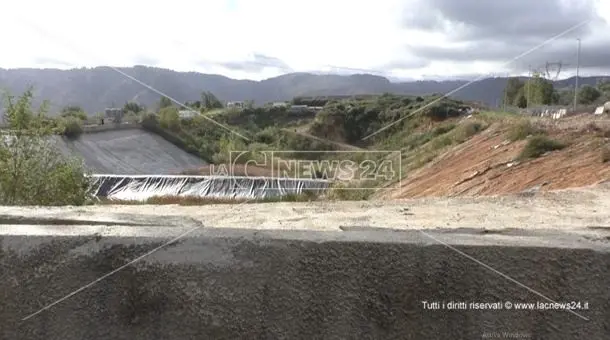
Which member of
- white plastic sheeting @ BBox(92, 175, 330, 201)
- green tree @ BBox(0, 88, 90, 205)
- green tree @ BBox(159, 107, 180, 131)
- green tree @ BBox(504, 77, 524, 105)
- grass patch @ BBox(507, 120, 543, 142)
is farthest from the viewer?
green tree @ BBox(504, 77, 524, 105)

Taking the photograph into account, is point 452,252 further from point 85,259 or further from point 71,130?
point 71,130

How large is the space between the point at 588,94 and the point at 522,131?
1293 inches

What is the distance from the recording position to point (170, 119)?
2205cm

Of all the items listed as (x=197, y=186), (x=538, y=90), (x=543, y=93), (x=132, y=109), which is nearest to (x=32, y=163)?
(x=197, y=186)

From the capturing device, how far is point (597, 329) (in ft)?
6.91

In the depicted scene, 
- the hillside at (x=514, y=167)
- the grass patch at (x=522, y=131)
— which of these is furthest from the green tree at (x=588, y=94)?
A: the grass patch at (x=522, y=131)

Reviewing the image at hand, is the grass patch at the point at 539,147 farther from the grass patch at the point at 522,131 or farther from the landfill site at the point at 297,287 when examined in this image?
the landfill site at the point at 297,287

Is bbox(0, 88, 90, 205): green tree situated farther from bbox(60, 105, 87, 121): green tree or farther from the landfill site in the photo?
bbox(60, 105, 87, 121): green tree

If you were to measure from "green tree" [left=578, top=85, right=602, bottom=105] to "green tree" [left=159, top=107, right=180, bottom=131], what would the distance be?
30.9 metres

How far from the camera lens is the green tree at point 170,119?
21703mm

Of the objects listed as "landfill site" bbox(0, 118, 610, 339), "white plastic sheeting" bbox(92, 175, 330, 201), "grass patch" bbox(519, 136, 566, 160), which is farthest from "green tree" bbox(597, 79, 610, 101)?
"landfill site" bbox(0, 118, 610, 339)

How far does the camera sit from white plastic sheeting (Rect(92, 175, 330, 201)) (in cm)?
1405

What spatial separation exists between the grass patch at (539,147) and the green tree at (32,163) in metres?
9.09

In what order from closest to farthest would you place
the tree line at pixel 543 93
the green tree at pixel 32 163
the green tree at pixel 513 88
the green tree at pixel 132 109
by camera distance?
the green tree at pixel 32 163, the green tree at pixel 132 109, the tree line at pixel 543 93, the green tree at pixel 513 88
